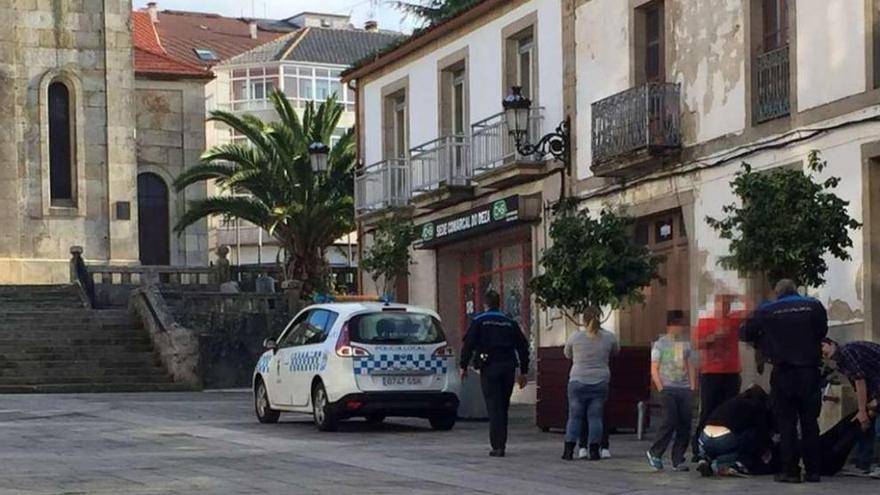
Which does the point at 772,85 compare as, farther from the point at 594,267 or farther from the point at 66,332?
the point at 66,332

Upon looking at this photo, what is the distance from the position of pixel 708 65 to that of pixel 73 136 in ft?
99.4

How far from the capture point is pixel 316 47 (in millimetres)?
97312

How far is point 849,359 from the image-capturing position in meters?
16.2

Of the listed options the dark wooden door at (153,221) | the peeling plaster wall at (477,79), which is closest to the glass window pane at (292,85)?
the dark wooden door at (153,221)

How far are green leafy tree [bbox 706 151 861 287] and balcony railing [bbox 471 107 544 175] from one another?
956 cm

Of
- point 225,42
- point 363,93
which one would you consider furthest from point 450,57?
point 225,42

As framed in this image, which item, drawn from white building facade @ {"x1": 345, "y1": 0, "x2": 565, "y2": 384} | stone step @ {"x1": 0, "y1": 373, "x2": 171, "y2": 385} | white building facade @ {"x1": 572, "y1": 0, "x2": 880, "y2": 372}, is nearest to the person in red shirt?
white building facade @ {"x1": 572, "y1": 0, "x2": 880, "y2": 372}

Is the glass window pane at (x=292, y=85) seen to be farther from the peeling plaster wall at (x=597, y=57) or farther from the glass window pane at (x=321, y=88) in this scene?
the peeling plaster wall at (x=597, y=57)

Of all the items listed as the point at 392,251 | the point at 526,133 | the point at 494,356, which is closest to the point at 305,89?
the point at 392,251

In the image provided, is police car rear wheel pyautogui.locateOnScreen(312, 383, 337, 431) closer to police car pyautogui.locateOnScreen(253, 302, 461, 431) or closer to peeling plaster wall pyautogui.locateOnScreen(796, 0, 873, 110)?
police car pyautogui.locateOnScreen(253, 302, 461, 431)

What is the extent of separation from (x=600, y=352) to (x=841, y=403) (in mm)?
2346

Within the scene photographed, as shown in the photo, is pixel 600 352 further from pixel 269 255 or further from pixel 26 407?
pixel 269 255

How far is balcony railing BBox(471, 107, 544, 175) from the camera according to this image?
29.0 meters

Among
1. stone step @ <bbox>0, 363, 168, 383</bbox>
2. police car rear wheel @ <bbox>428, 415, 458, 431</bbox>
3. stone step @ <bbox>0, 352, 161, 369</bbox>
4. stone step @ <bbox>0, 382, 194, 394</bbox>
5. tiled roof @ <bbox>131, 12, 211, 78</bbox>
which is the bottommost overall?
stone step @ <bbox>0, 382, 194, 394</bbox>
